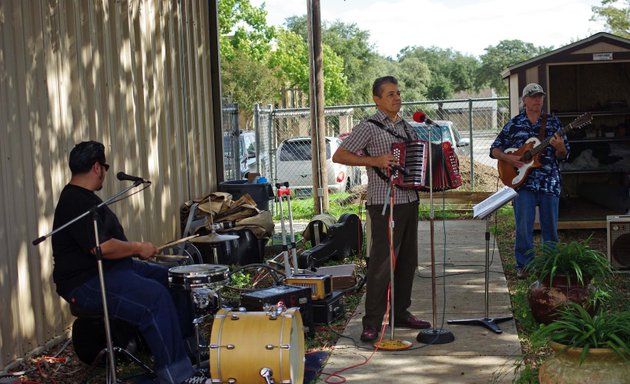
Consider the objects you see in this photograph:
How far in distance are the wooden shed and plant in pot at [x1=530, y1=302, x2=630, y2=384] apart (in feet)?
22.1

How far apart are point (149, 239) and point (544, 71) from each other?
5.39 metres

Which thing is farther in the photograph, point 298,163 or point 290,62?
point 290,62

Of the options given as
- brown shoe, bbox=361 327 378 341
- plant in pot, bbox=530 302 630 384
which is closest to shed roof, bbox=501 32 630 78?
brown shoe, bbox=361 327 378 341

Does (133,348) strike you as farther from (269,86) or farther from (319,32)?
(269,86)

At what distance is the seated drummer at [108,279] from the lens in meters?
5.51

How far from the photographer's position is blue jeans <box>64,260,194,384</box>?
5527 mm

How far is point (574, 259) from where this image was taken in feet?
20.9

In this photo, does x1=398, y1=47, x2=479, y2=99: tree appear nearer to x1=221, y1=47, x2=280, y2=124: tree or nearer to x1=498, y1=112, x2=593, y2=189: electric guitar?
x1=221, y1=47, x2=280, y2=124: tree

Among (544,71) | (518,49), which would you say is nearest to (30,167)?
(544,71)

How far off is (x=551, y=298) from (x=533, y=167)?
7.85 ft

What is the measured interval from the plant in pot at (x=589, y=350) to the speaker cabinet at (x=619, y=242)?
14.8ft

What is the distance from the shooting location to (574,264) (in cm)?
627

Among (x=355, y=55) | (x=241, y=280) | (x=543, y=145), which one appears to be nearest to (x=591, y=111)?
(x=543, y=145)

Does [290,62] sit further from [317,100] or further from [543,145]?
[543,145]
